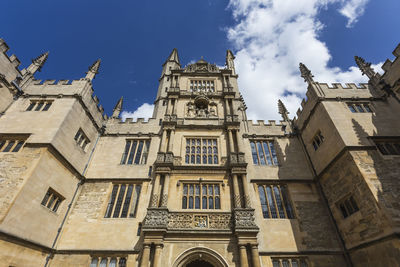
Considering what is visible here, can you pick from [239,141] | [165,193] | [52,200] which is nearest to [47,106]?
[52,200]

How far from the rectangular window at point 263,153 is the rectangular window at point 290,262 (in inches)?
270

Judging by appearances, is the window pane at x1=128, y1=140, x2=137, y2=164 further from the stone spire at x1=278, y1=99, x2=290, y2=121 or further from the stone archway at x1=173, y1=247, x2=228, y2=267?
the stone spire at x1=278, y1=99, x2=290, y2=121

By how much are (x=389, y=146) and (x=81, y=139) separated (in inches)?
866

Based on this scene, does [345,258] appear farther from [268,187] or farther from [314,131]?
[314,131]

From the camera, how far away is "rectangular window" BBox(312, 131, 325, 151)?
1443 centimetres

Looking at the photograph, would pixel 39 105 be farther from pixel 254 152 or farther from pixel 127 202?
pixel 254 152

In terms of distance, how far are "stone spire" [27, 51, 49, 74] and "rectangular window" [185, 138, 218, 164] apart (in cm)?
1455

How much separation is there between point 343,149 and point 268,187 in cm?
565

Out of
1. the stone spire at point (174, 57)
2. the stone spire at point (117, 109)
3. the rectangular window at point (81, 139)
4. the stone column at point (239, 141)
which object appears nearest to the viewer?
the rectangular window at point (81, 139)

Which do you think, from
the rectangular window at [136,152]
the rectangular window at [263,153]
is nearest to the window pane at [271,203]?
the rectangular window at [263,153]

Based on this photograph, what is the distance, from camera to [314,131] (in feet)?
49.6

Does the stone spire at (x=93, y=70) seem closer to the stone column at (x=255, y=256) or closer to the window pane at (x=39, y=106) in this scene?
the window pane at (x=39, y=106)

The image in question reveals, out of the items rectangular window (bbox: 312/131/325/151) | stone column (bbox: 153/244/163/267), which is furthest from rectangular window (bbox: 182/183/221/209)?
rectangular window (bbox: 312/131/325/151)

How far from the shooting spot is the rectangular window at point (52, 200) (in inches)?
451
